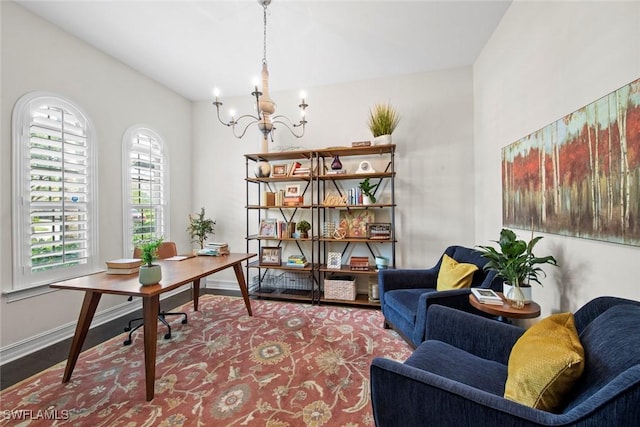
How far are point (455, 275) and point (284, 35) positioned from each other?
9.22 ft

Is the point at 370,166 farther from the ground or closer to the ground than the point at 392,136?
closer to the ground

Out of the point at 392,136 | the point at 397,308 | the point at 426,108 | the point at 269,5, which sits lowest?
the point at 397,308

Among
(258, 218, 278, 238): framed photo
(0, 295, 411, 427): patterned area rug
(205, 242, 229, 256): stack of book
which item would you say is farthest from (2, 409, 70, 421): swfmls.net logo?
(258, 218, 278, 238): framed photo

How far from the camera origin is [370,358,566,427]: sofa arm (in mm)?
837

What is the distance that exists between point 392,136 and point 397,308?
2.26 metres

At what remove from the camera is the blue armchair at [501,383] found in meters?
0.70

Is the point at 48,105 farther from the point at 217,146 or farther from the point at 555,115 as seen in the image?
the point at 555,115

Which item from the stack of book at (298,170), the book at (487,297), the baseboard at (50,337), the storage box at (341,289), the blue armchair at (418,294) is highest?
the stack of book at (298,170)

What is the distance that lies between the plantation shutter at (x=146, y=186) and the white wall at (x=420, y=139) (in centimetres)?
168

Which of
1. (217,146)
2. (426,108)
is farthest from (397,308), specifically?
(217,146)

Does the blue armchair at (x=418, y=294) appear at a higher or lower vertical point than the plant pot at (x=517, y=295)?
lower

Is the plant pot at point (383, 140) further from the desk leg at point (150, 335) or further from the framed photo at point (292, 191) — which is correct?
the desk leg at point (150, 335)

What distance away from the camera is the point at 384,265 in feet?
11.0

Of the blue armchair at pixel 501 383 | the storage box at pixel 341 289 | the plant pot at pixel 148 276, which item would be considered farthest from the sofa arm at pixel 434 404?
the storage box at pixel 341 289
